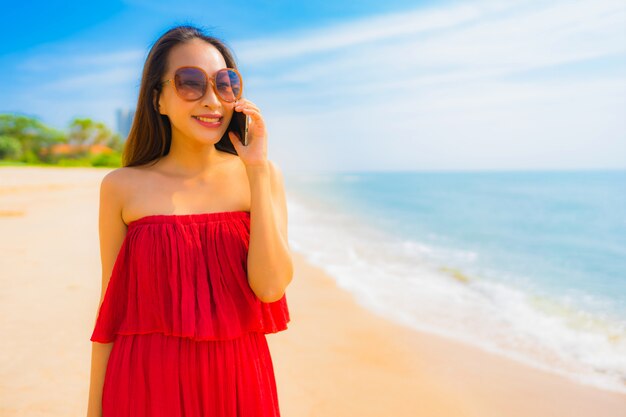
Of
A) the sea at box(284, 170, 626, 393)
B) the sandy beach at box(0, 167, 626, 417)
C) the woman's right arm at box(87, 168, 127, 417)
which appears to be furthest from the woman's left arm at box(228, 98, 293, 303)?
the sea at box(284, 170, 626, 393)

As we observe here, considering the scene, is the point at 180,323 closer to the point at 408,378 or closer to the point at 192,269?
the point at 192,269

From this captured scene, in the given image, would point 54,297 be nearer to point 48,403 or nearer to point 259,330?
point 48,403

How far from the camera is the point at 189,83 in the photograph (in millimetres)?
1825

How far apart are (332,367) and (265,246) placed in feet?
11.3

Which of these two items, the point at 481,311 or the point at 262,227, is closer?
the point at 262,227

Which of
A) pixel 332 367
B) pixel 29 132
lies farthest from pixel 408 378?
pixel 29 132

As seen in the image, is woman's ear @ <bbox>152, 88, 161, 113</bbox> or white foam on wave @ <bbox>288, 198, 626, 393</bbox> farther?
white foam on wave @ <bbox>288, 198, 626, 393</bbox>

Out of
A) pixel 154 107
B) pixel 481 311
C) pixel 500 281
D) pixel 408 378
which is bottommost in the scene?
pixel 500 281

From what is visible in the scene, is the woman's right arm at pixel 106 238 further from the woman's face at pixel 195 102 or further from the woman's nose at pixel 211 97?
the woman's nose at pixel 211 97

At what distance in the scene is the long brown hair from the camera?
191 cm

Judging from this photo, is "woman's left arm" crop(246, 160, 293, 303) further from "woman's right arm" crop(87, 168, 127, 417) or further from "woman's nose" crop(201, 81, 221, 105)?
"woman's right arm" crop(87, 168, 127, 417)

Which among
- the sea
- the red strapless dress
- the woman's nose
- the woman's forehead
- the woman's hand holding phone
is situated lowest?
the sea

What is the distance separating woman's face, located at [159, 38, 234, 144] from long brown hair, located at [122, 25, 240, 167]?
33 millimetres

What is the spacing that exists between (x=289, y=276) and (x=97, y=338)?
27.3 inches
